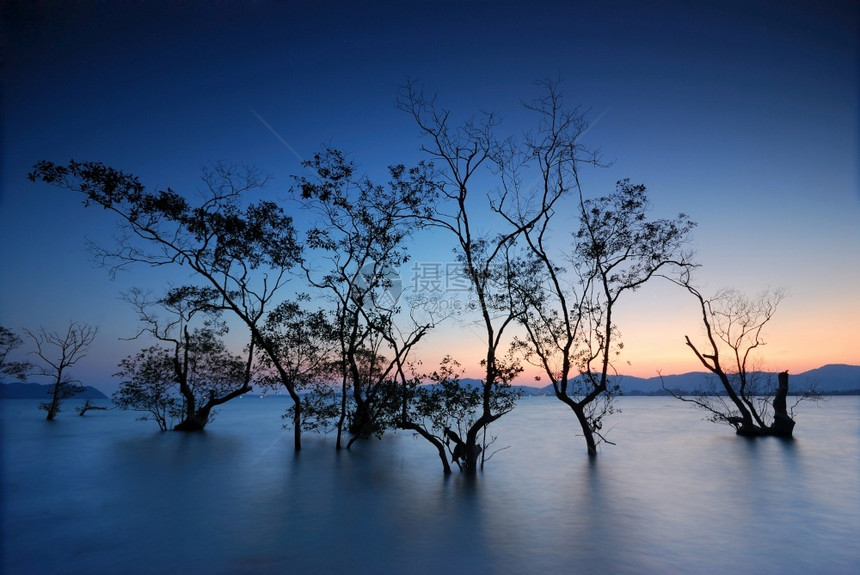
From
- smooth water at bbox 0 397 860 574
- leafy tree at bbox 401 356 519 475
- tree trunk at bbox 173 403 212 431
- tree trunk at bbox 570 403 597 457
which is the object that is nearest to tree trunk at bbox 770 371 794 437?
smooth water at bbox 0 397 860 574

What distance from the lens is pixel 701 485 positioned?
14.0m

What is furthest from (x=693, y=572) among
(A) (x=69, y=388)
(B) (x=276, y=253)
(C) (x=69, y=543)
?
(A) (x=69, y=388)

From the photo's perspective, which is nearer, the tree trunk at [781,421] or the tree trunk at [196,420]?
the tree trunk at [781,421]

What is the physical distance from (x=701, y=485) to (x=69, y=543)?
1706cm

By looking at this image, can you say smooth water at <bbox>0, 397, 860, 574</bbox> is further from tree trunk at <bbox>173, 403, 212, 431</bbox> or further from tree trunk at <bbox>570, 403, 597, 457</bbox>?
tree trunk at <bbox>173, 403, 212, 431</bbox>

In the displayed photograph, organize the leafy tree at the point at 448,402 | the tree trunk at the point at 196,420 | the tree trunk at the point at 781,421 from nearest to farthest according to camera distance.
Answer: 1. the leafy tree at the point at 448,402
2. the tree trunk at the point at 781,421
3. the tree trunk at the point at 196,420

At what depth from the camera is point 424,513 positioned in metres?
10.6

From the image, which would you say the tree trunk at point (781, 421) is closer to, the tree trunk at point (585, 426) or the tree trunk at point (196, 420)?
the tree trunk at point (585, 426)

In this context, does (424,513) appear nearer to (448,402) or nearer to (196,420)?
(448,402)

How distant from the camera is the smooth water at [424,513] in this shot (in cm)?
759

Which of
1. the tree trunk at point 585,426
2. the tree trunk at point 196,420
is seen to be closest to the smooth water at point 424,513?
the tree trunk at point 585,426

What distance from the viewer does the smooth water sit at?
7.59 metres

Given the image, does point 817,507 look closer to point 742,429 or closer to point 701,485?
point 701,485

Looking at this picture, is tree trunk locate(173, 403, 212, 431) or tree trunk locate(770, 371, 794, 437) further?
tree trunk locate(173, 403, 212, 431)
